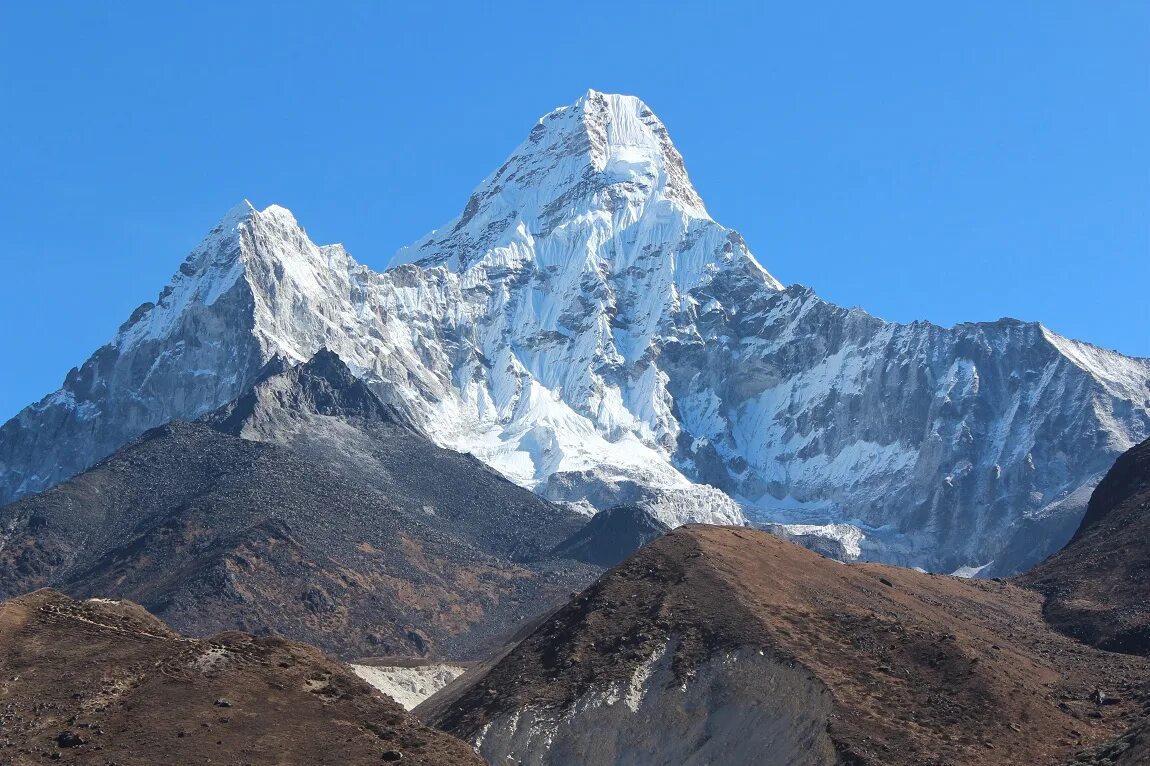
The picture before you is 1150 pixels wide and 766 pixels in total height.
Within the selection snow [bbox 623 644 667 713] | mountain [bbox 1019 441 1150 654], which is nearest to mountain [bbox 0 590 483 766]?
snow [bbox 623 644 667 713]

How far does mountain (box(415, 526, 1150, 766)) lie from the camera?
114m

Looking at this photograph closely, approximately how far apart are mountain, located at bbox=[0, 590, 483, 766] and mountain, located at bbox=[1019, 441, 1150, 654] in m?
79.5

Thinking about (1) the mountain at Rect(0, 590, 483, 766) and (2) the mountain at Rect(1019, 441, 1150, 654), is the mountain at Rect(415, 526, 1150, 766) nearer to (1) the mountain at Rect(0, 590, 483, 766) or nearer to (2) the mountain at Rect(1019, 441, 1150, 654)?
(2) the mountain at Rect(1019, 441, 1150, 654)

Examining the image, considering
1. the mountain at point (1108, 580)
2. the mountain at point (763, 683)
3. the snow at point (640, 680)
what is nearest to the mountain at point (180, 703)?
the mountain at point (763, 683)

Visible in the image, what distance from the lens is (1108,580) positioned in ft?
559

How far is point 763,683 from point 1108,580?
5869 cm

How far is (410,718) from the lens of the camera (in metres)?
87.2

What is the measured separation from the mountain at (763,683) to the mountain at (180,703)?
113 ft

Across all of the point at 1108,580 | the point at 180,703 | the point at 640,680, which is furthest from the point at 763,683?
the point at 1108,580

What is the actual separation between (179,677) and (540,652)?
162 ft

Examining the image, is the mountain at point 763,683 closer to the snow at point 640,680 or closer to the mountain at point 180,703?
the snow at point 640,680

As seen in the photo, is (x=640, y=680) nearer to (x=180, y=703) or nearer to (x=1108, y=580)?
(x=180, y=703)

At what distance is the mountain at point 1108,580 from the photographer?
154m

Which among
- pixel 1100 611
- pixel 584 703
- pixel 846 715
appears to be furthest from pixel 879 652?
pixel 1100 611
